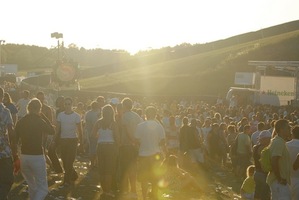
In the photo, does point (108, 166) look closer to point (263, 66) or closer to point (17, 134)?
point (17, 134)

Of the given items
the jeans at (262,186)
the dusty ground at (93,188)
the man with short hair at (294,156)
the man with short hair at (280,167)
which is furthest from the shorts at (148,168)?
the man with short hair at (280,167)

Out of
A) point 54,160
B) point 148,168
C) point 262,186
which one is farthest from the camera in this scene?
point 54,160

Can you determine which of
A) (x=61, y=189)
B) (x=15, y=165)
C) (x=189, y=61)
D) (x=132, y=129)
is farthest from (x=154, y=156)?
(x=189, y=61)

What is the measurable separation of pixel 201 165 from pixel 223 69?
206ft

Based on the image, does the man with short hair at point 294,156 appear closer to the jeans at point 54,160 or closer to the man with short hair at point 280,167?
the man with short hair at point 280,167

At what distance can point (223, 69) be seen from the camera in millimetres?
79750

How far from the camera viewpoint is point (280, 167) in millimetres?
8945

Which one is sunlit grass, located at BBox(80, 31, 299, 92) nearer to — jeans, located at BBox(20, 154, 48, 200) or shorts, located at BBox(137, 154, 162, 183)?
shorts, located at BBox(137, 154, 162, 183)

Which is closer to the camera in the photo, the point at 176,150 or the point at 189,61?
the point at 176,150

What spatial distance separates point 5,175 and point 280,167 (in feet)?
12.3

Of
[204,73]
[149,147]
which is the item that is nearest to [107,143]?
[149,147]

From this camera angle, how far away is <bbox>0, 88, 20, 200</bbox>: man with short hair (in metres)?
8.93

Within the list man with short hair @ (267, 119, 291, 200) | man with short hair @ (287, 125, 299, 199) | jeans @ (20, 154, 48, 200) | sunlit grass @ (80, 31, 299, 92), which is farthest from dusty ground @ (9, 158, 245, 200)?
sunlit grass @ (80, 31, 299, 92)

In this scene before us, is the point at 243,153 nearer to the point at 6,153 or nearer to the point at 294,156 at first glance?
the point at 294,156
